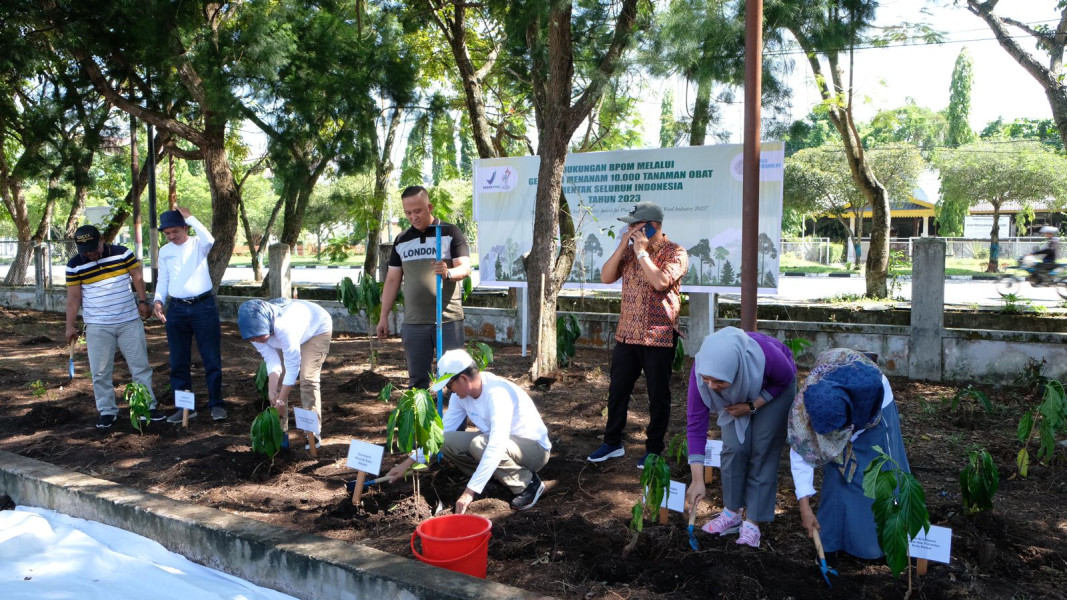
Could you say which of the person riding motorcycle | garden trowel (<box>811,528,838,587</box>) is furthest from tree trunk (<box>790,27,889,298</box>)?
garden trowel (<box>811,528,838,587</box>)

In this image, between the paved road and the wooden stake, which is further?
the paved road

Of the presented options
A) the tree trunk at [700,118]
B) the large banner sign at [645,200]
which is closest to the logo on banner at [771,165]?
the large banner sign at [645,200]

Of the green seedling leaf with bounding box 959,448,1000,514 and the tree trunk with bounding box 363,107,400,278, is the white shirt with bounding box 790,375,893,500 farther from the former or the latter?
the tree trunk with bounding box 363,107,400,278

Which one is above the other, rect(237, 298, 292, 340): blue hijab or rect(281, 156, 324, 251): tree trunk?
rect(281, 156, 324, 251): tree trunk

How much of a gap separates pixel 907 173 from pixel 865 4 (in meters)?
17.1

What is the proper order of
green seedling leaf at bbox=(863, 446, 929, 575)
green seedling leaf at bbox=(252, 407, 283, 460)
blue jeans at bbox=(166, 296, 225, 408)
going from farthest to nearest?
blue jeans at bbox=(166, 296, 225, 408), green seedling leaf at bbox=(252, 407, 283, 460), green seedling leaf at bbox=(863, 446, 929, 575)

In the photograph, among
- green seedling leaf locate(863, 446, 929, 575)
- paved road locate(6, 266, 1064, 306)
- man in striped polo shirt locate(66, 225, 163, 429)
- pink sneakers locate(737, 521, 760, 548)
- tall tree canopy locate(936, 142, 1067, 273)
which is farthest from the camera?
tall tree canopy locate(936, 142, 1067, 273)

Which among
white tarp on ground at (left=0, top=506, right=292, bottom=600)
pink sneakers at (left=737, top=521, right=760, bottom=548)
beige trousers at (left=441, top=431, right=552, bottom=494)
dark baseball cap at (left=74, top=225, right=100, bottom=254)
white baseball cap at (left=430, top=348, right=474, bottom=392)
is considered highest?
dark baseball cap at (left=74, top=225, right=100, bottom=254)

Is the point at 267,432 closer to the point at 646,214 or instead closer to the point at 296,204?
the point at 646,214

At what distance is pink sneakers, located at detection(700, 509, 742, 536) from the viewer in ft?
10.5

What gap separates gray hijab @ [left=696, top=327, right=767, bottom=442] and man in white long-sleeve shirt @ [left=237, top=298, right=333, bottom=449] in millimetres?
2393

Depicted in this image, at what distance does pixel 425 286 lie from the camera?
15.0ft

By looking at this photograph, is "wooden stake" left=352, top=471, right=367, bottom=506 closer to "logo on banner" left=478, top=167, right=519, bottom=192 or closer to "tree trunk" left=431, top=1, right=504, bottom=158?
"logo on banner" left=478, top=167, right=519, bottom=192

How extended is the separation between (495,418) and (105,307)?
3388 millimetres
